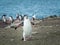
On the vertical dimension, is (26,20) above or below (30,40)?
above

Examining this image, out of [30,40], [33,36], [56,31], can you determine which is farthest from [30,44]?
[56,31]

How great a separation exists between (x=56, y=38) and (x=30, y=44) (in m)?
Result: 1.60

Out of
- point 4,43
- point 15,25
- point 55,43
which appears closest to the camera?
point 55,43

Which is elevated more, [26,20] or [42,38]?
[26,20]

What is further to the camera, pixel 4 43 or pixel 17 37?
pixel 17 37

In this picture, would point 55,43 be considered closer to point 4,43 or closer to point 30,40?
point 30,40

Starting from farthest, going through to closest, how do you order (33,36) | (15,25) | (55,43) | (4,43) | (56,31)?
1. (15,25)
2. (56,31)
3. (33,36)
4. (4,43)
5. (55,43)

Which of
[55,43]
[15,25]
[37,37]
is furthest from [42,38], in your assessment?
[15,25]

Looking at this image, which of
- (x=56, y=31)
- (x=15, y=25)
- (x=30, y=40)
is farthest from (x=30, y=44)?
(x=15, y=25)

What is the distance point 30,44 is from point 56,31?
339cm

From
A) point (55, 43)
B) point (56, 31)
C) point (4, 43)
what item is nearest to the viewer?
point (55, 43)

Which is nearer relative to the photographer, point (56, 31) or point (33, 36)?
point (33, 36)

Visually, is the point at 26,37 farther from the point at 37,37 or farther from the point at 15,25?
the point at 15,25

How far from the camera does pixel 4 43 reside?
13984mm
